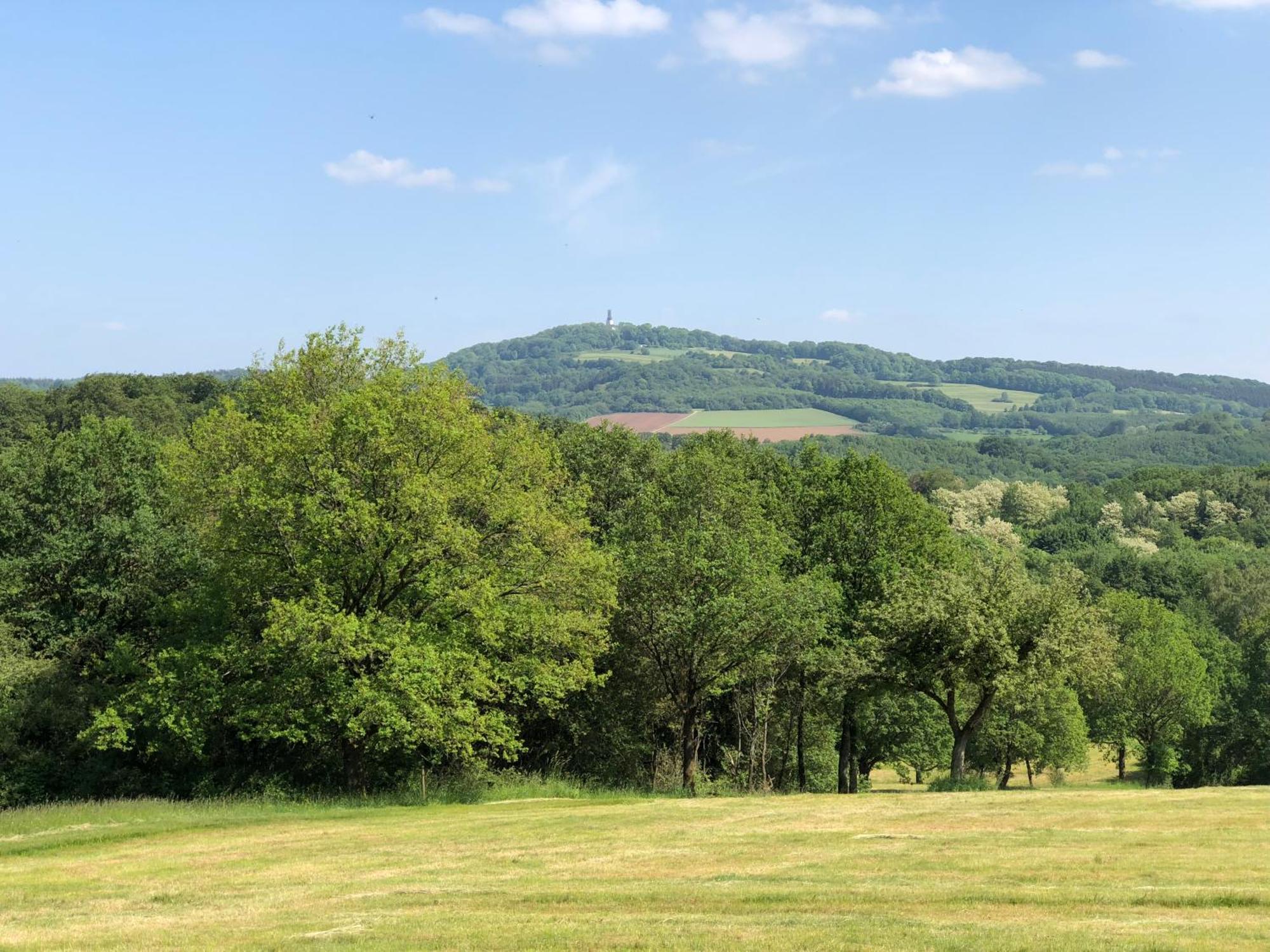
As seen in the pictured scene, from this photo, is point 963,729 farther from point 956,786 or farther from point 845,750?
point 845,750

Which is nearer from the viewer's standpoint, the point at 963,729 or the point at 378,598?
the point at 378,598

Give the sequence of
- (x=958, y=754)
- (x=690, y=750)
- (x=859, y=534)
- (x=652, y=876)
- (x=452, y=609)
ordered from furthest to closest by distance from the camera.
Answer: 1. (x=859, y=534)
2. (x=690, y=750)
3. (x=958, y=754)
4. (x=452, y=609)
5. (x=652, y=876)

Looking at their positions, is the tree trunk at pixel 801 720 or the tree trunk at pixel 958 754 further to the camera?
the tree trunk at pixel 801 720

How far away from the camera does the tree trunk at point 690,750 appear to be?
38.1 metres

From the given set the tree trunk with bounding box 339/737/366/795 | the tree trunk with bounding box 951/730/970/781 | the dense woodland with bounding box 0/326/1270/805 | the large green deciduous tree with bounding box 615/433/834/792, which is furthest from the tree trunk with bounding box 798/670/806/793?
the tree trunk with bounding box 339/737/366/795

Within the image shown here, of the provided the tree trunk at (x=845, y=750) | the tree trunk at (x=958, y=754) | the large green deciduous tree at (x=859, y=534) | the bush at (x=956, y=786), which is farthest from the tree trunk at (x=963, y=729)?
the tree trunk at (x=845, y=750)

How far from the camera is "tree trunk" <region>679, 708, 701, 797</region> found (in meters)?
38.1

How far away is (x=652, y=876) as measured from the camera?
60.1 ft

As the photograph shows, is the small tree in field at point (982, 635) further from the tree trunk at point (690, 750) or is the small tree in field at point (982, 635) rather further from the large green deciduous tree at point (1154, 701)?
the large green deciduous tree at point (1154, 701)

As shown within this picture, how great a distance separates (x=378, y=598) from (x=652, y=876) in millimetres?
17880

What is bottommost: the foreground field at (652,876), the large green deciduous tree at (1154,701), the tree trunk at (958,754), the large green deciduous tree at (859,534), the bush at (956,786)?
the large green deciduous tree at (1154,701)

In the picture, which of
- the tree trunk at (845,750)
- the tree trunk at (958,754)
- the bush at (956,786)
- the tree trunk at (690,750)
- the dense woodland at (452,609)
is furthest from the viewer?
the tree trunk at (845,750)

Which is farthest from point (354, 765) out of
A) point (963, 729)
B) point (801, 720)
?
point (963, 729)

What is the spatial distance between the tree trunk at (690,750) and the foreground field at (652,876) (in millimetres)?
9228
